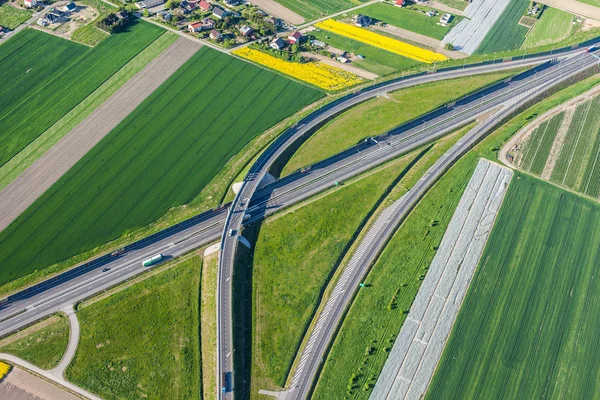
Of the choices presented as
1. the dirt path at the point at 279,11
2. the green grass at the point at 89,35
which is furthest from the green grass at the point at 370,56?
the green grass at the point at 89,35

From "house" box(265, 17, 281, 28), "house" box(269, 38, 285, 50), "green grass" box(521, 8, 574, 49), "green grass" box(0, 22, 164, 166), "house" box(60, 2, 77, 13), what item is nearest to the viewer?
"green grass" box(0, 22, 164, 166)

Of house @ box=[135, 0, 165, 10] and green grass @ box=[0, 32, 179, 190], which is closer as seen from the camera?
green grass @ box=[0, 32, 179, 190]

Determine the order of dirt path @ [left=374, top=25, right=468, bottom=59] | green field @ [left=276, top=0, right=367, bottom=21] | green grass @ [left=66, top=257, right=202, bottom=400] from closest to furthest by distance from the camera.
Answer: green grass @ [left=66, top=257, right=202, bottom=400] < dirt path @ [left=374, top=25, right=468, bottom=59] < green field @ [left=276, top=0, right=367, bottom=21]

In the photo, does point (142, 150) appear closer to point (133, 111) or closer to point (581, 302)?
point (133, 111)

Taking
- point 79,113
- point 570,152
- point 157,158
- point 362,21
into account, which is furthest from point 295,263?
point 362,21

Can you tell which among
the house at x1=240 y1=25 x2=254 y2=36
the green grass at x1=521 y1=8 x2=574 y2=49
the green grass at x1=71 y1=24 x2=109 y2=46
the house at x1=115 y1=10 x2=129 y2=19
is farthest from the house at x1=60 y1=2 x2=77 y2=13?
the green grass at x1=521 y1=8 x2=574 y2=49

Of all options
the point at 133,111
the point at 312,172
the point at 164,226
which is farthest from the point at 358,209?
the point at 133,111

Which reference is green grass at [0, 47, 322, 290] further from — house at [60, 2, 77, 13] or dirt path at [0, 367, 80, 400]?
house at [60, 2, 77, 13]
